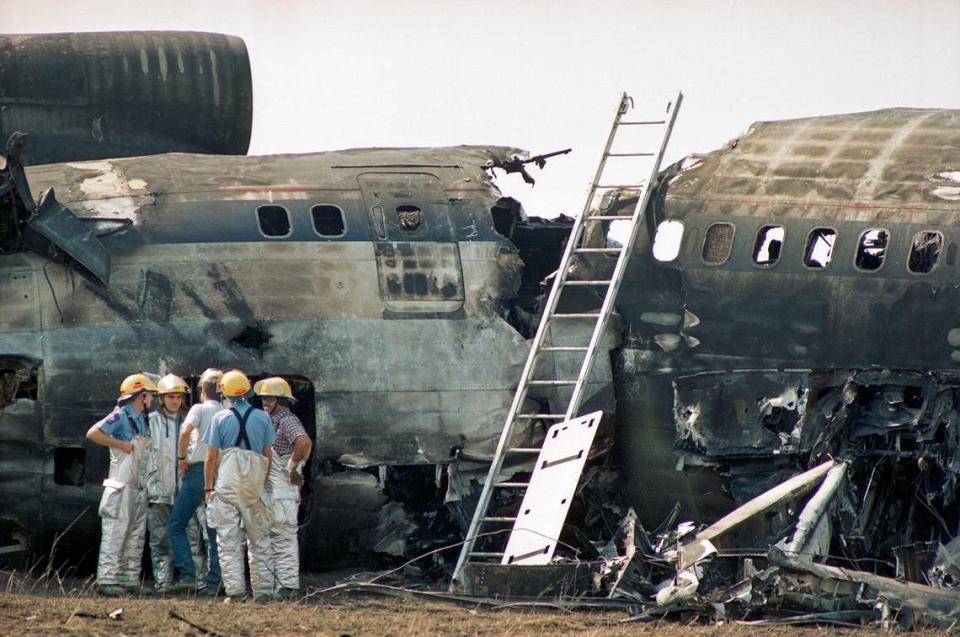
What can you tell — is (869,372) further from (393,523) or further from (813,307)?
(393,523)

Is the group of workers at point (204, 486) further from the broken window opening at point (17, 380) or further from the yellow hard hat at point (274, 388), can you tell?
the broken window opening at point (17, 380)

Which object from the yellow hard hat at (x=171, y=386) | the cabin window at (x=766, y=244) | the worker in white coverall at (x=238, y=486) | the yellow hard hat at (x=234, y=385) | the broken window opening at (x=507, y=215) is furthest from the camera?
the broken window opening at (x=507, y=215)

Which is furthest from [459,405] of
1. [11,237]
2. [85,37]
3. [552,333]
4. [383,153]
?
[85,37]

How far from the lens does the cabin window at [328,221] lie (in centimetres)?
2120

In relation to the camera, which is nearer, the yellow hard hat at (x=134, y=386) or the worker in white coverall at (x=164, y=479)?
the yellow hard hat at (x=134, y=386)

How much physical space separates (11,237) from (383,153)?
4.97m

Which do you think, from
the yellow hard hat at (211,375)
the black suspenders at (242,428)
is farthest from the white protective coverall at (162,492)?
the black suspenders at (242,428)

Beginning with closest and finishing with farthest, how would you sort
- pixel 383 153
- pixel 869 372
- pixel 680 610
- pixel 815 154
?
1. pixel 680 610
2. pixel 869 372
3. pixel 815 154
4. pixel 383 153

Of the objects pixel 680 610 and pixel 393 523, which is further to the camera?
pixel 393 523

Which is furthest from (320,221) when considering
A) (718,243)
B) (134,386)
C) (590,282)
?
(718,243)

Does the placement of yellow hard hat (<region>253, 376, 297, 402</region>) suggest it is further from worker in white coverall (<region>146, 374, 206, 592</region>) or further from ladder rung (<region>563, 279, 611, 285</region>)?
ladder rung (<region>563, 279, 611, 285</region>)

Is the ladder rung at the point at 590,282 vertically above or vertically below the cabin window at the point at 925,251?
below

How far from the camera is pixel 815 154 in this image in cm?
2069

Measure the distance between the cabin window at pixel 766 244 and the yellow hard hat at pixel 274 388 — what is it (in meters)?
5.58
